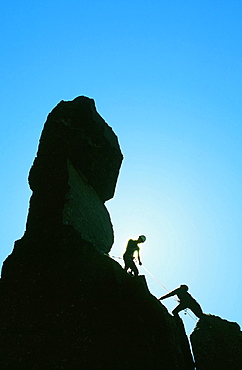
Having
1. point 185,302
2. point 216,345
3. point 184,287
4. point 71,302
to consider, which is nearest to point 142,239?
point 184,287

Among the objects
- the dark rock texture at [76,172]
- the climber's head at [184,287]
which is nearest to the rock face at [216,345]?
the climber's head at [184,287]

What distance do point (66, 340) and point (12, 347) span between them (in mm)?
1611

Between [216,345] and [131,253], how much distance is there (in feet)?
15.1

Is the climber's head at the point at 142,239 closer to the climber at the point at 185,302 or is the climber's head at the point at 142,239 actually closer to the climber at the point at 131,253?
the climber at the point at 131,253

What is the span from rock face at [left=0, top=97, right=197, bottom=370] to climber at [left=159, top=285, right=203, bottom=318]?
79 cm

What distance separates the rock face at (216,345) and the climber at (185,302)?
42cm

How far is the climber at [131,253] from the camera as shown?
12.0 meters

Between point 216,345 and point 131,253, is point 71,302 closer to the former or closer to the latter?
point 131,253

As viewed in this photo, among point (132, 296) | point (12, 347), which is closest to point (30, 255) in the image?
point (12, 347)

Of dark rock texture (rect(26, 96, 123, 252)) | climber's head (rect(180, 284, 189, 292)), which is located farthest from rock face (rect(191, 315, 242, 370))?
dark rock texture (rect(26, 96, 123, 252))

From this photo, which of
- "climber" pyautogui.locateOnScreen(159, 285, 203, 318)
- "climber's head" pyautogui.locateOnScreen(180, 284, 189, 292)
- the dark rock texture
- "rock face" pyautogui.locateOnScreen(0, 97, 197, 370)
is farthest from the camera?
the dark rock texture

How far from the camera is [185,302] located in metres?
11.5

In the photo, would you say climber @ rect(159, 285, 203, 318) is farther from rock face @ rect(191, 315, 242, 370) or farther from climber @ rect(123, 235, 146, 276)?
climber @ rect(123, 235, 146, 276)

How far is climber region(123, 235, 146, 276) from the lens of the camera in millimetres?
12023
